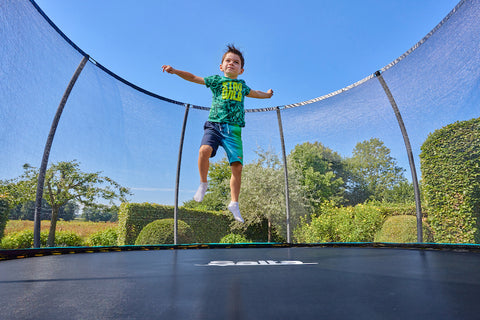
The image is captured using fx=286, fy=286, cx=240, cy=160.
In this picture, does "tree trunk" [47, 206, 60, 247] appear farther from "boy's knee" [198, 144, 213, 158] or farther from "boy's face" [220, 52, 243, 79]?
"boy's face" [220, 52, 243, 79]

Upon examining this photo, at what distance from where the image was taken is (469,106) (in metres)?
2.54

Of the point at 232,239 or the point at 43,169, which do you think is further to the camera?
the point at 232,239

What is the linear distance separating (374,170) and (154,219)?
2.94 m

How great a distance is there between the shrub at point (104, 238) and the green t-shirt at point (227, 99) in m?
2.09

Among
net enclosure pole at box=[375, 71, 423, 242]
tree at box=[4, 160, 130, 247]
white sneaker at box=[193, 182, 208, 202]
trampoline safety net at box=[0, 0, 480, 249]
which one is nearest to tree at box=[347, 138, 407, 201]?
trampoline safety net at box=[0, 0, 480, 249]

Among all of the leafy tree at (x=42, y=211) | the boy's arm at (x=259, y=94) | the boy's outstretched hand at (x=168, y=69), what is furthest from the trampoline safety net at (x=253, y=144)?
the boy's arm at (x=259, y=94)

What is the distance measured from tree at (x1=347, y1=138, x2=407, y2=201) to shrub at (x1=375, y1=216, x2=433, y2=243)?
0.37m

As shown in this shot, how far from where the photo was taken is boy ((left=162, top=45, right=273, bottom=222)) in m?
2.28

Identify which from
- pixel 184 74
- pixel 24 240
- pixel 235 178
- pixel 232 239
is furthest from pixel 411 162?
pixel 24 240

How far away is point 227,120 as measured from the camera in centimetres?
232

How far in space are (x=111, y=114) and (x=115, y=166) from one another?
0.58 metres

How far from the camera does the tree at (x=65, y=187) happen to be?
2326mm

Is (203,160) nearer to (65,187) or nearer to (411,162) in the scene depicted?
(65,187)

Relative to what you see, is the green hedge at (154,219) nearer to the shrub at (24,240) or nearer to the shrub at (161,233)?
the shrub at (161,233)
